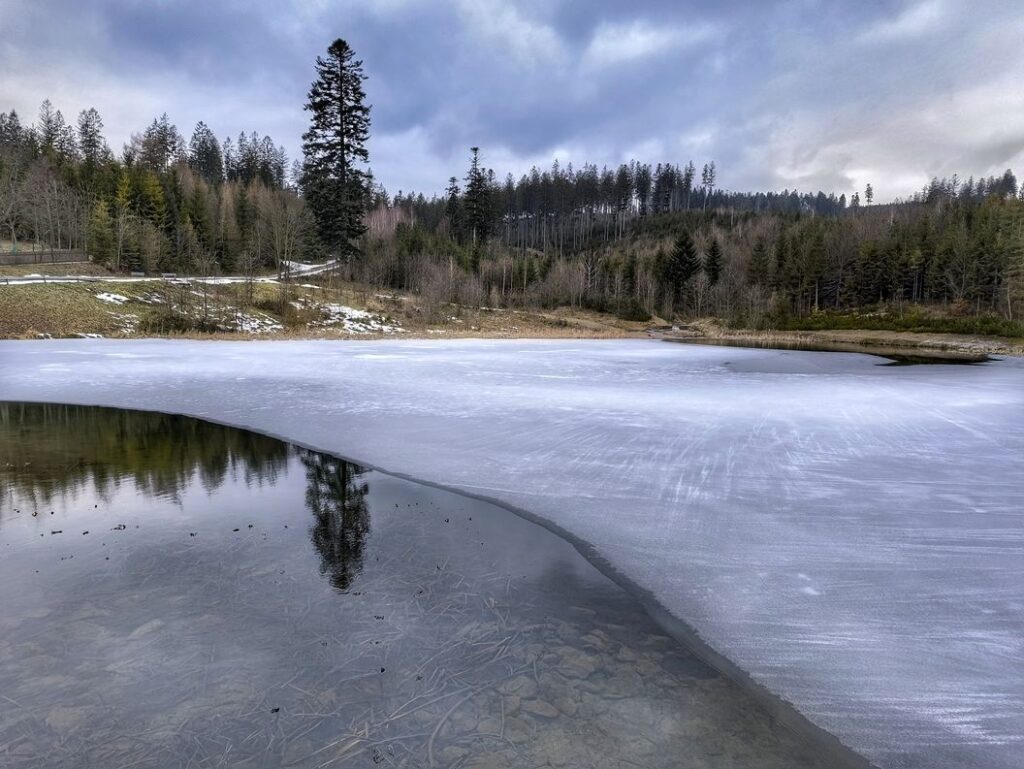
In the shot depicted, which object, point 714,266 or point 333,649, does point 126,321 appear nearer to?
point 333,649

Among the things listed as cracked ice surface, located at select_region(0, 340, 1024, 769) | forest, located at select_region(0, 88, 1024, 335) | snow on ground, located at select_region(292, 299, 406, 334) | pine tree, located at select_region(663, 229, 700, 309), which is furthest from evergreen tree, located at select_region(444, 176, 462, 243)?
cracked ice surface, located at select_region(0, 340, 1024, 769)

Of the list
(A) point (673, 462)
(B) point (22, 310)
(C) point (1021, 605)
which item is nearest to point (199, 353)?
(B) point (22, 310)

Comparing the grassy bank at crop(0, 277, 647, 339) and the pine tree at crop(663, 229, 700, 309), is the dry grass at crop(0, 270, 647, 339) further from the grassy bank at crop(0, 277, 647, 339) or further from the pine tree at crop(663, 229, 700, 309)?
the pine tree at crop(663, 229, 700, 309)

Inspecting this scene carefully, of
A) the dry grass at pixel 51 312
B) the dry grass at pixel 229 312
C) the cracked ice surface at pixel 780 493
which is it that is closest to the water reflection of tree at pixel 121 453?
the cracked ice surface at pixel 780 493

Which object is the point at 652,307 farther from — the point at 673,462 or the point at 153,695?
the point at 153,695

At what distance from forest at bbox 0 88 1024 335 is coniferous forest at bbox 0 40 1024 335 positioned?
10.6 inches

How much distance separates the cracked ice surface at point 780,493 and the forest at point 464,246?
35044 mm

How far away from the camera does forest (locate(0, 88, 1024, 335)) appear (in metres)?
52.2

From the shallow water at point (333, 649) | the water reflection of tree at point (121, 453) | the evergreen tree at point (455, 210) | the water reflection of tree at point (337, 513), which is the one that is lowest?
the shallow water at point (333, 649)

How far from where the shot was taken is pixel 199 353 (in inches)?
811

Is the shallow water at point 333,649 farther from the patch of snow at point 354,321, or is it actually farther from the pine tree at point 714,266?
the pine tree at point 714,266

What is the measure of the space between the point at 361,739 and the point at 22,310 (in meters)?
34.8

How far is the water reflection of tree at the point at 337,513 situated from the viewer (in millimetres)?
4359

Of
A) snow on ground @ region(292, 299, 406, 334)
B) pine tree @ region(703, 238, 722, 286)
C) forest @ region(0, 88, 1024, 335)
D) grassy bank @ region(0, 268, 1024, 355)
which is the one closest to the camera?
grassy bank @ region(0, 268, 1024, 355)
